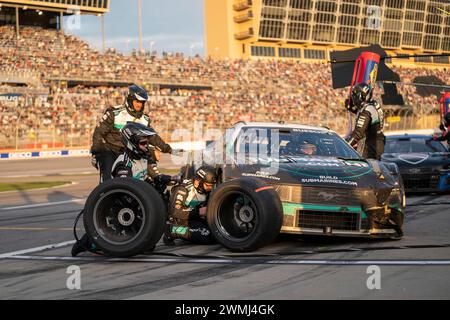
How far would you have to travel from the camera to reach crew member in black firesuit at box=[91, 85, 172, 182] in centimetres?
892

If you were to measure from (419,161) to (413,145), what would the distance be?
1362mm

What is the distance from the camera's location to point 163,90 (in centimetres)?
5178

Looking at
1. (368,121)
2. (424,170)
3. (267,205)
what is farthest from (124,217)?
(424,170)

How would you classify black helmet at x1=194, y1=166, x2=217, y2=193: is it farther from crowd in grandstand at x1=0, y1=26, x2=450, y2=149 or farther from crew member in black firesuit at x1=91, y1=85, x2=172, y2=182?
crowd in grandstand at x1=0, y1=26, x2=450, y2=149

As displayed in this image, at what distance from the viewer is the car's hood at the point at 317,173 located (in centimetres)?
739

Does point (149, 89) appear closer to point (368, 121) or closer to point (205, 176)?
point (368, 121)

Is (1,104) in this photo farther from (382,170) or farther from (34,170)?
(382,170)

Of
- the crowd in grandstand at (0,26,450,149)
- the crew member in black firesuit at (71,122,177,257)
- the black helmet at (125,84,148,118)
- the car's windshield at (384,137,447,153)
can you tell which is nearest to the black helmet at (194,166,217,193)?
the crew member in black firesuit at (71,122,177,257)

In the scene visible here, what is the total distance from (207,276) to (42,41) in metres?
49.0

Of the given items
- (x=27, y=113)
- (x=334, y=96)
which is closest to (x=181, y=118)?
(x=27, y=113)

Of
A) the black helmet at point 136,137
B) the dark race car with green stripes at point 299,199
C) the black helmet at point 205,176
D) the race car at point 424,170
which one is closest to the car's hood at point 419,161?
the race car at point 424,170

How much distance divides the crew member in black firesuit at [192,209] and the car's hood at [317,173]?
33 centimetres

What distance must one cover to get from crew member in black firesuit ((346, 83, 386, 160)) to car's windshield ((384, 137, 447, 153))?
315cm

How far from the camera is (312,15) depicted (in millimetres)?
81500
